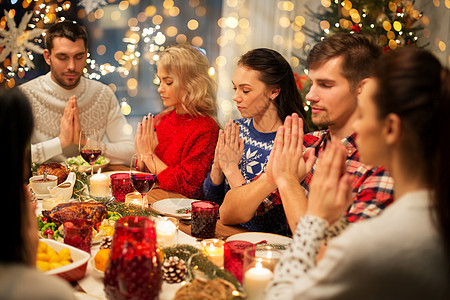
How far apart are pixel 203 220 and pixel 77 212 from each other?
440mm

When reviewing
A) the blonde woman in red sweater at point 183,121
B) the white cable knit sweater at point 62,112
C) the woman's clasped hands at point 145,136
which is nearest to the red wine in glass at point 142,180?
the blonde woman in red sweater at point 183,121

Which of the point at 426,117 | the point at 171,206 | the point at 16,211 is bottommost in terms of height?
the point at 171,206

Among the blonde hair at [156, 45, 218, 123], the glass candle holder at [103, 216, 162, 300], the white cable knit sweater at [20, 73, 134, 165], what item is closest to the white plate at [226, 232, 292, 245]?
the glass candle holder at [103, 216, 162, 300]

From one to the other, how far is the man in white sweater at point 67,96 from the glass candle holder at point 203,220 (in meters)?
1.70

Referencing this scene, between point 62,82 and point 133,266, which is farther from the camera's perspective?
point 62,82

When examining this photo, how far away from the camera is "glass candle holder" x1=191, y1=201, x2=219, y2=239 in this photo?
149 cm

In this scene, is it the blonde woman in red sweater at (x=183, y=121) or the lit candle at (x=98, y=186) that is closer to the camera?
the lit candle at (x=98, y=186)

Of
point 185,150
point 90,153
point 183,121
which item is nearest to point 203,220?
point 90,153

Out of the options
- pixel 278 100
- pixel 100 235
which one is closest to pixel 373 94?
pixel 100 235

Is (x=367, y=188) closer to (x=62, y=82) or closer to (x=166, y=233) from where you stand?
(x=166, y=233)

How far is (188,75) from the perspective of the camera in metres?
2.89

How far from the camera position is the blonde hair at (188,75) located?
2863 mm

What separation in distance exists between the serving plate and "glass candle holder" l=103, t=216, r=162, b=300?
18cm

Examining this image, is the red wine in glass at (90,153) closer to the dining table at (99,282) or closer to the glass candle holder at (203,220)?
the dining table at (99,282)
